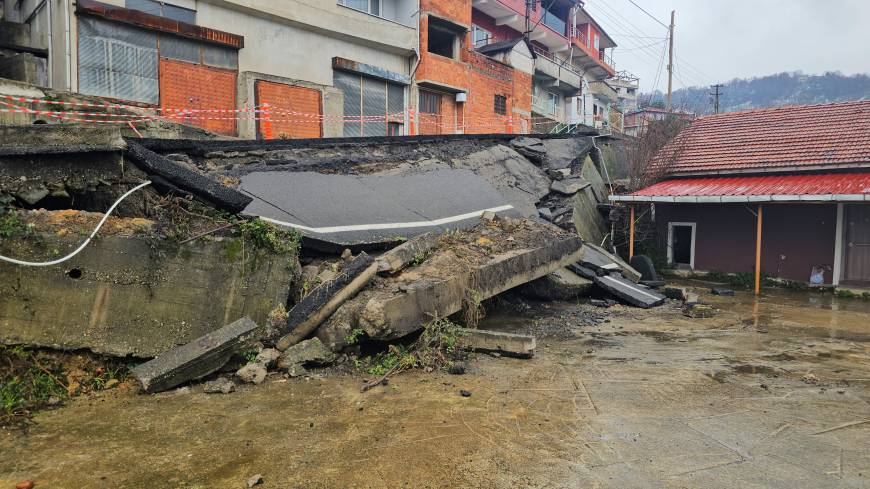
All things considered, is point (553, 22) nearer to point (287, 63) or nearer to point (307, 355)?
point (287, 63)

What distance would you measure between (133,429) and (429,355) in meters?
2.76

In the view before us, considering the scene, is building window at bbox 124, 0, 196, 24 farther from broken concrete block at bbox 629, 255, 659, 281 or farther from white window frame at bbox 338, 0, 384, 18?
broken concrete block at bbox 629, 255, 659, 281

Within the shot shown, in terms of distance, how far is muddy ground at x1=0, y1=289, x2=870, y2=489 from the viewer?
329cm

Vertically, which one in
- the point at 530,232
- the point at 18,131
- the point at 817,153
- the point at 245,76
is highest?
the point at 245,76

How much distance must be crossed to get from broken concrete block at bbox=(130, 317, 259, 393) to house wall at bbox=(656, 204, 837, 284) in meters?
11.9

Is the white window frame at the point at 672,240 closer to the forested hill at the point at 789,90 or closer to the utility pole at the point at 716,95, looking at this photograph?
the utility pole at the point at 716,95

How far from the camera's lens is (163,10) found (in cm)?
1327

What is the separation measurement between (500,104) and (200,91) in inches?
572

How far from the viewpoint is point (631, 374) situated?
5559 mm

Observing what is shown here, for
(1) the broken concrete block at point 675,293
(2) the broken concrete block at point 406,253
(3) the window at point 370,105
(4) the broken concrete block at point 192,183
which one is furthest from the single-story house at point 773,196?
(4) the broken concrete block at point 192,183

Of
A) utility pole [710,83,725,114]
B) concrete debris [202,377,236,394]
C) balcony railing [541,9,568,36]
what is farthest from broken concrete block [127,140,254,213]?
utility pole [710,83,725,114]

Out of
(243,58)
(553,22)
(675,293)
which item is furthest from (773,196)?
(553,22)

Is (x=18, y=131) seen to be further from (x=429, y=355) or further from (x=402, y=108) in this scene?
(x=402, y=108)

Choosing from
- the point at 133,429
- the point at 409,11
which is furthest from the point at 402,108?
the point at 133,429
